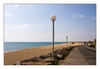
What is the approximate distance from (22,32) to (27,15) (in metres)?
1.92

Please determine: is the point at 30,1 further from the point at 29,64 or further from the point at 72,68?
the point at 72,68

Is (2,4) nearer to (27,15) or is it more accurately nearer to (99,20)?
(27,15)

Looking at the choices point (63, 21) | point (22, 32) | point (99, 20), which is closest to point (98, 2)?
point (99, 20)

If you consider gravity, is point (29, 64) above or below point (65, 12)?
below

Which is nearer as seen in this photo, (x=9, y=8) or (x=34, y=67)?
(x=34, y=67)

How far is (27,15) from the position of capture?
867cm

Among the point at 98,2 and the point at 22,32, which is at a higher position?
the point at 98,2

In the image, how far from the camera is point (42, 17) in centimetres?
909

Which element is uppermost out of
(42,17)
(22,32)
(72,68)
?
(42,17)

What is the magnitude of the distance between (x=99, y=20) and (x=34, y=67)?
3032 mm

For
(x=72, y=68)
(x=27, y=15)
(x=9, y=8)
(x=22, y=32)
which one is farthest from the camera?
(x=22, y=32)

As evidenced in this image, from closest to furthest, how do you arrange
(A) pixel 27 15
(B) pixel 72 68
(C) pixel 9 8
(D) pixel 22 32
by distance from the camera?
1. (B) pixel 72 68
2. (C) pixel 9 8
3. (A) pixel 27 15
4. (D) pixel 22 32

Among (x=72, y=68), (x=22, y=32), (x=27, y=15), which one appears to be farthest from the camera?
(x=22, y=32)

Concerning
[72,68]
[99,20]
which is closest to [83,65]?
[72,68]
